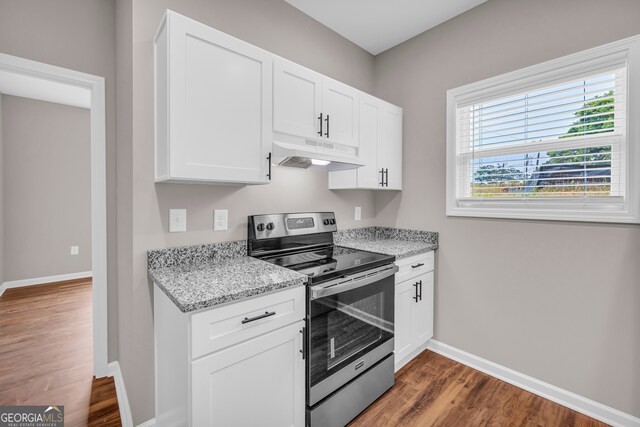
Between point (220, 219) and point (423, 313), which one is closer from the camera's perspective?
point (220, 219)

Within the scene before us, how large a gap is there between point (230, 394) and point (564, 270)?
215 centimetres

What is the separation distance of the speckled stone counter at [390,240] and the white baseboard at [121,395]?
1.79 m

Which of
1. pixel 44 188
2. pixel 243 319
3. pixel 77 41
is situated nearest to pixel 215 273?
pixel 243 319

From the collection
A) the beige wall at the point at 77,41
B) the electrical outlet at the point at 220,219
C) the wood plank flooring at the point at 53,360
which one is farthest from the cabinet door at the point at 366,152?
the wood plank flooring at the point at 53,360

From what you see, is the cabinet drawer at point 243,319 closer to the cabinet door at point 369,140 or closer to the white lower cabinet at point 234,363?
the white lower cabinet at point 234,363

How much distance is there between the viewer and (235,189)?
198 cm

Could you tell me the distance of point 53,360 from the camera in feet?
7.77

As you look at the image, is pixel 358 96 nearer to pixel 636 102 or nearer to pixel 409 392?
pixel 636 102

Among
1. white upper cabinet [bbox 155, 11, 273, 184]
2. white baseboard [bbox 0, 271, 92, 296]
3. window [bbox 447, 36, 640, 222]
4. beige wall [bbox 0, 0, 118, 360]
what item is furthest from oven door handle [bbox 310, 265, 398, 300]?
white baseboard [bbox 0, 271, 92, 296]

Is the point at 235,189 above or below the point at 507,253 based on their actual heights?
above

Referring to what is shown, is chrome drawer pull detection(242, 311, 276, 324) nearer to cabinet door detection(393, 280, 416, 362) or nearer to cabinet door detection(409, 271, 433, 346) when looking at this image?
cabinet door detection(393, 280, 416, 362)

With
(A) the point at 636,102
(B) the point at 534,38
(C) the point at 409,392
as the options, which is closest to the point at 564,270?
(A) the point at 636,102

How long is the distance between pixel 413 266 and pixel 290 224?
40.0 inches

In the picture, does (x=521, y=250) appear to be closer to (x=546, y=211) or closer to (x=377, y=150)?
(x=546, y=211)
